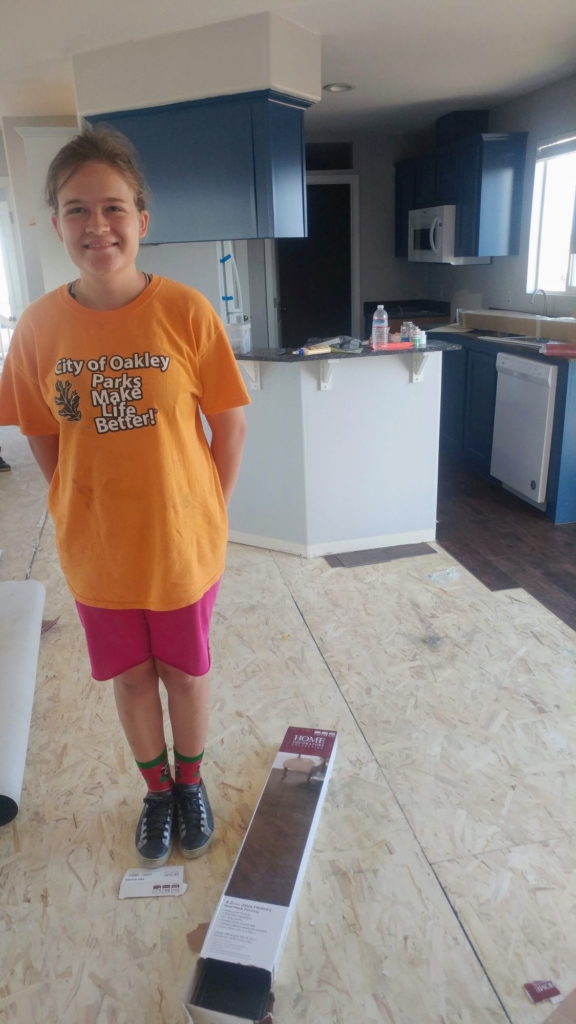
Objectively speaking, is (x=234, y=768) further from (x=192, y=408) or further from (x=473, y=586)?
(x=473, y=586)

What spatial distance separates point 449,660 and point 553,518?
5.52 ft

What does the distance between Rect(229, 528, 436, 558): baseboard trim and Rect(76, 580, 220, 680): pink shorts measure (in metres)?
1.87

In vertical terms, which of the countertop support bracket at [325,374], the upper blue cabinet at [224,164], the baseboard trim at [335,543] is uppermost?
the upper blue cabinet at [224,164]

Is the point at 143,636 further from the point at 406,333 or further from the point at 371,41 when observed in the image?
the point at 371,41

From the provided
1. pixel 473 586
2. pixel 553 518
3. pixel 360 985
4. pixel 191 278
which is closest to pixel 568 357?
pixel 553 518

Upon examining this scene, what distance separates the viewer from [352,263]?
611 cm

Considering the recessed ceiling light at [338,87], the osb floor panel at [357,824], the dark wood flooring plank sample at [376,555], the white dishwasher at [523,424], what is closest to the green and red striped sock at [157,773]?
the osb floor panel at [357,824]

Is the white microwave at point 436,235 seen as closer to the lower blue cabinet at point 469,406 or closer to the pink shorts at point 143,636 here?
the lower blue cabinet at point 469,406

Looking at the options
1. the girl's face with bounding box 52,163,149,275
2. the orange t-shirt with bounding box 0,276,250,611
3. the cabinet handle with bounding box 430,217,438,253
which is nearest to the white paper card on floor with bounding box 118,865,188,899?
the orange t-shirt with bounding box 0,276,250,611

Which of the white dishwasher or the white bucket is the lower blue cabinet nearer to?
the white dishwasher

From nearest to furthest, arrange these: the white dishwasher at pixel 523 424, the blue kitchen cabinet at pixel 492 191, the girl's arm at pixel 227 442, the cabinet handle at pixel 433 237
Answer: the girl's arm at pixel 227 442 < the white dishwasher at pixel 523 424 < the blue kitchen cabinet at pixel 492 191 < the cabinet handle at pixel 433 237

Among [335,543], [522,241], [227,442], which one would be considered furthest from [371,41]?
[227,442]

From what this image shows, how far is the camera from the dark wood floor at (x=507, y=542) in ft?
9.67

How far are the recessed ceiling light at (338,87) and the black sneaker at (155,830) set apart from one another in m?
4.19
